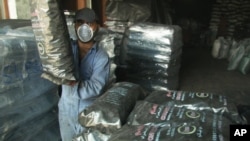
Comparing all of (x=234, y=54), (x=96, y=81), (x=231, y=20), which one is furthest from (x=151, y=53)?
(x=231, y=20)

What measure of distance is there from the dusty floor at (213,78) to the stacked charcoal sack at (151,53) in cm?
100

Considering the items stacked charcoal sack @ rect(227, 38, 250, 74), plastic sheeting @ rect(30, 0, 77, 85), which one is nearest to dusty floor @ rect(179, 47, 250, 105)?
stacked charcoal sack @ rect(227, 38, 250, 74)

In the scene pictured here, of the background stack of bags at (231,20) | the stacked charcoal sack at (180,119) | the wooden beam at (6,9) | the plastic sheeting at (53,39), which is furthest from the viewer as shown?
the background stack of bags at (231,20)

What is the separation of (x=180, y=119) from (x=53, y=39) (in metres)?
0.70

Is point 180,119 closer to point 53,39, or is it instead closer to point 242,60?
point 53,39

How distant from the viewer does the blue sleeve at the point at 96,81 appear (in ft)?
6.01

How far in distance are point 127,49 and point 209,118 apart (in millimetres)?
1840

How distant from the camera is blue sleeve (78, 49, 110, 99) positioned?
183 centimetres

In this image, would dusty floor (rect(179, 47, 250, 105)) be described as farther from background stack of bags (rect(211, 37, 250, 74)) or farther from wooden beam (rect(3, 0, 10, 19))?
wooden beam (rect(3, 0, 10, 19))

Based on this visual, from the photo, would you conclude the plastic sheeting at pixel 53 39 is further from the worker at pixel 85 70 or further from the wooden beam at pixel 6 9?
the wooden beam at pixel 6 9

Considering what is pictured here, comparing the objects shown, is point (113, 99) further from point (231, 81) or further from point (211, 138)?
point (231, 81)

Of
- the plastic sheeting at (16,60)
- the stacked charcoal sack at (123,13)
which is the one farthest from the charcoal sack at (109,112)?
the stacked charcoal sack at (123,13)

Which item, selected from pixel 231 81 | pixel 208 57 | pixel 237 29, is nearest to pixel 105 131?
pixel 231 81

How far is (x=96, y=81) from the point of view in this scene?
6.08 feet
